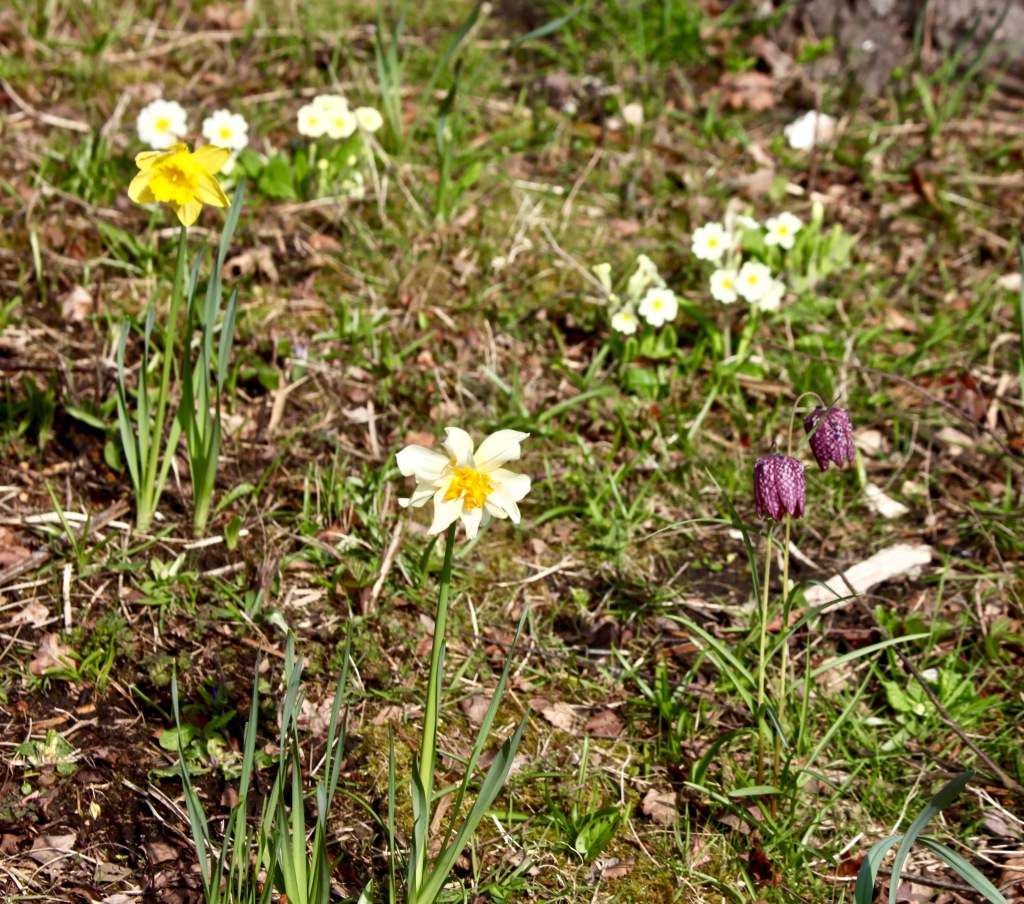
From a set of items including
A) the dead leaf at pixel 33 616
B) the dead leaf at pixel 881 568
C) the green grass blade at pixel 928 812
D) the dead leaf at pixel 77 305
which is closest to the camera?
the green grass blade at pixel 928 812

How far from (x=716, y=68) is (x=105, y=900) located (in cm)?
369

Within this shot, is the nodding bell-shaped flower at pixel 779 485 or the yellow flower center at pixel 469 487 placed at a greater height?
the yellow flower center at pixel 469 487

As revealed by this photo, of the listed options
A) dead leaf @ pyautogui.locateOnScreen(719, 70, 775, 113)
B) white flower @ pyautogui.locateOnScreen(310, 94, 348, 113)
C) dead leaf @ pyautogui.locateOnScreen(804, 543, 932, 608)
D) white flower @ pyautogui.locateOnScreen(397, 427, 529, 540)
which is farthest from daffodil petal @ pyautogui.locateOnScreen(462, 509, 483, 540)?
dead leaf @ pyautogui.locateOnScreen(719, 70, 775, 113)

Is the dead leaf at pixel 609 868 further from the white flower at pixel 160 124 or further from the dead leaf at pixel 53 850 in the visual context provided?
the white flower at pixel 160 124

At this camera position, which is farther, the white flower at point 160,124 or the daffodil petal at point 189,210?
the white flower at point 160,124

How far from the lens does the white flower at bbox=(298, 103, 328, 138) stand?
3441 millimetres

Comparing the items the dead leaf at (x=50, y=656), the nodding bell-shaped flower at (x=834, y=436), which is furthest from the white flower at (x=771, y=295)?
the dead leaf at (x=50, y=656)

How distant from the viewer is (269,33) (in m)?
4.18

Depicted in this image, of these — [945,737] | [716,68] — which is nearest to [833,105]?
[716,68]

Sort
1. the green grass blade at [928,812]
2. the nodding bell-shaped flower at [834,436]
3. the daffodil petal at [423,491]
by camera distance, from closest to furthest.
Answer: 1. the green grass blade at [928,812]
2. the daffodil petal at [423,491]
3. the nodding bell-shaped flower at [834,436]

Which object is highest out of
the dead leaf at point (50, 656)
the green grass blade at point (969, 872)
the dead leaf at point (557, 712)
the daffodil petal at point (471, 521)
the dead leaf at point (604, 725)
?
the daffodil petal at point (471, 521)

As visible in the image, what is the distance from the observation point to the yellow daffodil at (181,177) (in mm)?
2109

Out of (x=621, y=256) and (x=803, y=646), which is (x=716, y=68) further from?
(x=803, y=646)

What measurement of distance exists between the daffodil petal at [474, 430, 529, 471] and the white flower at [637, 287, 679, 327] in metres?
1.52
